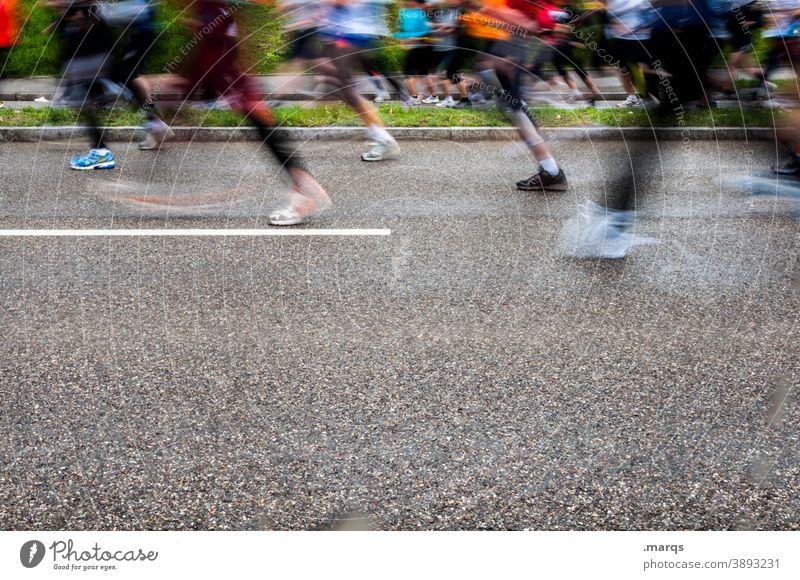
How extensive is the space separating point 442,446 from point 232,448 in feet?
1.95

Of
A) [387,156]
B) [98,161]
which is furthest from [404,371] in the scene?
[98,161]

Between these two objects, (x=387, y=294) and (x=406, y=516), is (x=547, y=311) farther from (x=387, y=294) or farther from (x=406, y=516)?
(x=406, y=516)

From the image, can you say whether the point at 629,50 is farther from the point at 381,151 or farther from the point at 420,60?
the point at 381,151

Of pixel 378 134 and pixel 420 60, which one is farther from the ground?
pixel 420 60

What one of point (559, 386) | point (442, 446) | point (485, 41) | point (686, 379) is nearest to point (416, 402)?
point (442, 446)

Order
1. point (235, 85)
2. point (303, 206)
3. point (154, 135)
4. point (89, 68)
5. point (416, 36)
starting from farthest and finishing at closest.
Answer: point (154, 135) → point (89, 68) → point (235, 85) → point (303, 206) → point (416, 36)

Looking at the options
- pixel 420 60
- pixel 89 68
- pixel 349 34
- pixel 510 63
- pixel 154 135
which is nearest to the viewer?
pixel 349 34

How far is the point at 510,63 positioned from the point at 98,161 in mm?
3184

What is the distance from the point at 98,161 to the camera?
606cm

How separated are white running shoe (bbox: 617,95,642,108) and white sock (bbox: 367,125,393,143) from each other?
5.44 feet

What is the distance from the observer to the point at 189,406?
2688 mm

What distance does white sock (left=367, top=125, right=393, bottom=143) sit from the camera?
619 cm

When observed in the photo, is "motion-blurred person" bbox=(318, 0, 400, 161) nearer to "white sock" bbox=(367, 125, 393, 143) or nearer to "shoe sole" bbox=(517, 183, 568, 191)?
"shoe sole" bbox=(517, 183, 568, 191)

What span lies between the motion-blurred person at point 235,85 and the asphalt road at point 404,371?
0.18 meters
